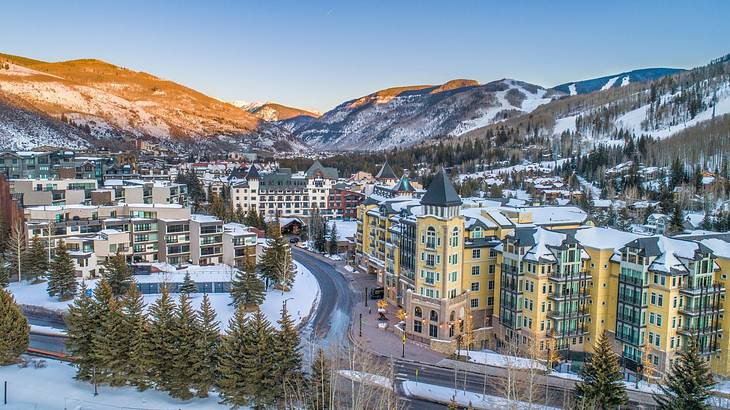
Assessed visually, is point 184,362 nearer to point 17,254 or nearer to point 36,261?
point 36,261

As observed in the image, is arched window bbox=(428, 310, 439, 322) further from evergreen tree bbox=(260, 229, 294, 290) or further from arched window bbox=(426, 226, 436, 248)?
evergreen tree bbox=(260, 229, 294, 290)

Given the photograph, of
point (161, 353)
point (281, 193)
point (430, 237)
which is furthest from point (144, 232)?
point (281, 193)

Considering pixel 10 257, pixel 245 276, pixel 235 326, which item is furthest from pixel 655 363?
pixel 10 257

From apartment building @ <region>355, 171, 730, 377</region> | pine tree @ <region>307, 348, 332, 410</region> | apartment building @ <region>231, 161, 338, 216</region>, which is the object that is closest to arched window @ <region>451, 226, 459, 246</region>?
apartment building @ <region>355, 171, 730, 377</region>

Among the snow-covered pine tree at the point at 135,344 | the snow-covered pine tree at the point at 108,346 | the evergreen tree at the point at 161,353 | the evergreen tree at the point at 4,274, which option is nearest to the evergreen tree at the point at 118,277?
the evergreen tree at the point at 4,274

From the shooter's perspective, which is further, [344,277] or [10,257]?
[344,277]

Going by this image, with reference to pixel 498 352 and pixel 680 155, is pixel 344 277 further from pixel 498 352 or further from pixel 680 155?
pixel 680 155
